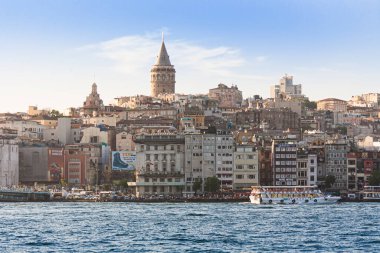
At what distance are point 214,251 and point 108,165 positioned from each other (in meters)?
79.5

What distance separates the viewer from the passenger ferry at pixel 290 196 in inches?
3853

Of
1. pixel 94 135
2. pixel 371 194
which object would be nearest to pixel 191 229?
pixel 371 194

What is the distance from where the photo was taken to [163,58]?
19262 centimetres

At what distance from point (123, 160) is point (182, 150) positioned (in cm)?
1649

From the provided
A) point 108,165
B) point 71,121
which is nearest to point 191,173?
point 108,165

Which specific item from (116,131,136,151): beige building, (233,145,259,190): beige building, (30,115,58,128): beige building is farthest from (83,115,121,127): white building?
(233,145,259,190): beige building

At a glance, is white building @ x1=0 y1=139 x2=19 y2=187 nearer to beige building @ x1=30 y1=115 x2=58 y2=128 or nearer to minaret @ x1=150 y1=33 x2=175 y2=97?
beige building @ x1=30 y1=115 x2=58 y2=128

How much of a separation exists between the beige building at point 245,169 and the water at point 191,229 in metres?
18.0

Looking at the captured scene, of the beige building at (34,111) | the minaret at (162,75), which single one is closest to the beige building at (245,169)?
the beige building at (34,111)

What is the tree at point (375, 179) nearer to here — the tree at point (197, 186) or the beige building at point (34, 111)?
the tree at point (197, 186)

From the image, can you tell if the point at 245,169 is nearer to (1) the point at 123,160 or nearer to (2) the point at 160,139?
(2) the point at 160,139

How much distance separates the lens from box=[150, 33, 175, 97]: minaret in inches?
7549

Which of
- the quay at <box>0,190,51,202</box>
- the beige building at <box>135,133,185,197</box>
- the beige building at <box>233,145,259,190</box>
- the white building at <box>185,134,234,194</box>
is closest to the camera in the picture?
the beige building at <box>135,133,185,197</box>

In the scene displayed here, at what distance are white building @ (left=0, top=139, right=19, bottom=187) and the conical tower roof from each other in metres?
71.2
